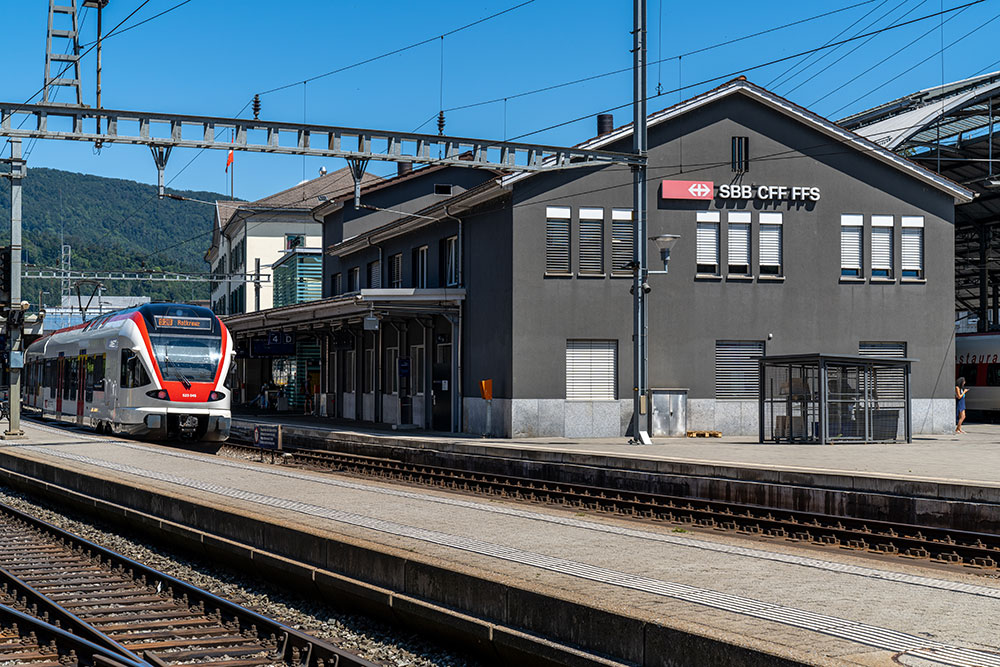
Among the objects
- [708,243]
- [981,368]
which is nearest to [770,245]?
[708,243]

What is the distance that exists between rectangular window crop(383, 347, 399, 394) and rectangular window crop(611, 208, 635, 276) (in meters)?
10.7

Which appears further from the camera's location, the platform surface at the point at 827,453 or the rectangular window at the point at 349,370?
the rectangular window at the point at 349,370

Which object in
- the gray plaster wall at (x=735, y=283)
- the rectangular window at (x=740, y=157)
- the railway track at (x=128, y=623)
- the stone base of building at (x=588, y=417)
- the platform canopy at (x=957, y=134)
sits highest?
the platform canopy at (x=957, y=134)

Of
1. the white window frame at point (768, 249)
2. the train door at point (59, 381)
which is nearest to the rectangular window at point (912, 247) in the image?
the white window frame at point (768, 249)

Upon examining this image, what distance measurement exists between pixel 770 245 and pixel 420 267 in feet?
40.1

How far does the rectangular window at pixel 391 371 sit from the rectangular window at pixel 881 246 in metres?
16.1

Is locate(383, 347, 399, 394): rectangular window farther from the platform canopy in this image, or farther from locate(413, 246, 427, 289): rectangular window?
the platform canopy

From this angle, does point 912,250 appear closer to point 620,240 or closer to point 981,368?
point 620,240

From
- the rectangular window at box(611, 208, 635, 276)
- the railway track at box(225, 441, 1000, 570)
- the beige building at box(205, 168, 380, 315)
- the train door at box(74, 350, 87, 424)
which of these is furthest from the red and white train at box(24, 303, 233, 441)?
the beige building at box(205, 168, 380, 315)

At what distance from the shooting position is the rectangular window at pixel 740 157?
109 feet

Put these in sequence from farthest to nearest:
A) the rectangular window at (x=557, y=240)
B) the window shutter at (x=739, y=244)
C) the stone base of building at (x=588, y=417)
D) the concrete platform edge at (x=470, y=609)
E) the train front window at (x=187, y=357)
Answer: the window shutter at (x=739, y=244), the rectangular window at (x=557, y=240), the stone base of building at (x=588, y=417), the train front window at (x=187, y=357), the concrete platform edge at (x=470, y=609)

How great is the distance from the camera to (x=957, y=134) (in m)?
39.2

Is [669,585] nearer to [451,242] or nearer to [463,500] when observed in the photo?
[463,500]

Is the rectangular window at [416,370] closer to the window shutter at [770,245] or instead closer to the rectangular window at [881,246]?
the window shutter at [770,245]
